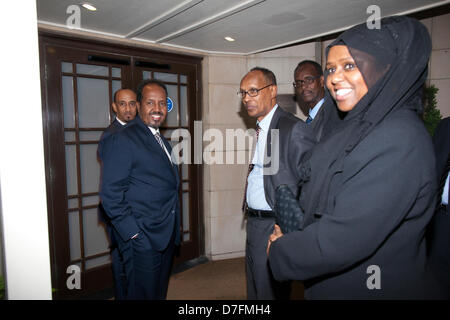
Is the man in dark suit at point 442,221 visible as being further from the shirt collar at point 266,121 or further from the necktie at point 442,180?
the shirt collar at point 266,121

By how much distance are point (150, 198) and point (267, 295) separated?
3.61 ft

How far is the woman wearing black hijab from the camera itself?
2.82 feet

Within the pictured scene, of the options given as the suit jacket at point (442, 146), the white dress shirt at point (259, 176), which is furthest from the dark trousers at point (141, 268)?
the suit jacket at point (442, 146)

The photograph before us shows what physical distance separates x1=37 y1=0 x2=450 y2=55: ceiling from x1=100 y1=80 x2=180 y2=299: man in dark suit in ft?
2.63

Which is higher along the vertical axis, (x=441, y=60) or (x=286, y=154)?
(x=441, y=60)

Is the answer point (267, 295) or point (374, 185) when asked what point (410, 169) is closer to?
point (374, 185)

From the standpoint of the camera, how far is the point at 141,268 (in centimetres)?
209

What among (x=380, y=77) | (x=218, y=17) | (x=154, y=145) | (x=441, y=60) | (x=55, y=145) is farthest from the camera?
(x=441, y=60)

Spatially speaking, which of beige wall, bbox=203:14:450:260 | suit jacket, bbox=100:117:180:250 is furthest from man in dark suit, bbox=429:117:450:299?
beige wall, bbox=203:14:450:260

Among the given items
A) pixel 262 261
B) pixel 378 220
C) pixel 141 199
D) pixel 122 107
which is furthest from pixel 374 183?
pixel 122 107

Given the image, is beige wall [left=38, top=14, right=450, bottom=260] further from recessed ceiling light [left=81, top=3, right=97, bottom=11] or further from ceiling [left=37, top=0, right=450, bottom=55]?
recessed ceiling light [left=81, top=3, right=97, bottom=11]

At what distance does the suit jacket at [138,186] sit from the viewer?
1.98 metres

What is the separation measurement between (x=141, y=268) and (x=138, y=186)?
63cm

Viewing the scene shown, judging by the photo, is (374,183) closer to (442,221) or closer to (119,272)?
(442,221)
